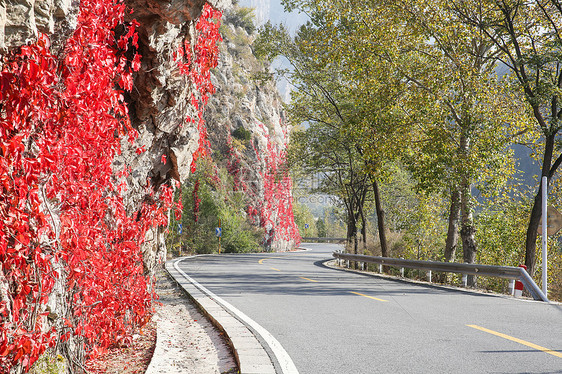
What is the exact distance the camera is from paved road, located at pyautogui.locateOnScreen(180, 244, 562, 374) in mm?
5410

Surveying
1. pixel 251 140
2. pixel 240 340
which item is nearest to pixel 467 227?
pixel 240 340

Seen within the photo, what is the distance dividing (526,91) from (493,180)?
3.79 meters

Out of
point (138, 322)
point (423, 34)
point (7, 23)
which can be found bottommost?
point (138, 322)

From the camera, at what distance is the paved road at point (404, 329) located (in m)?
5.41

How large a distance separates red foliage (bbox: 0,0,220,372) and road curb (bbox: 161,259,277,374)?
1.67 meters

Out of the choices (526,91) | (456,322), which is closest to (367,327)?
(456,322)

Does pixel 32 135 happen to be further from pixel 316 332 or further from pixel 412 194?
pixel 412 194

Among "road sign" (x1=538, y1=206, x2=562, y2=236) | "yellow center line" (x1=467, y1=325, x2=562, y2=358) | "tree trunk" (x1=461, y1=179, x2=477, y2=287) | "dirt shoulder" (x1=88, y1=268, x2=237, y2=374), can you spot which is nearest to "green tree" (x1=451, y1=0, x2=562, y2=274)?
"road sign" (x1=538, y1=206, x2=562, y2=236)

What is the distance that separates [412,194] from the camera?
137 ft

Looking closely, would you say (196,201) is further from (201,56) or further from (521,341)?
(521,341)

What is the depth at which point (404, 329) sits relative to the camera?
734cm

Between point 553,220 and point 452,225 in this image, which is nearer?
point 553,220

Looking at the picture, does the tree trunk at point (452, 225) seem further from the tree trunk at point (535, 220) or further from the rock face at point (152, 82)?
the rock face at point (152, 82)

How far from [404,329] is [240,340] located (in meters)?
2.64
